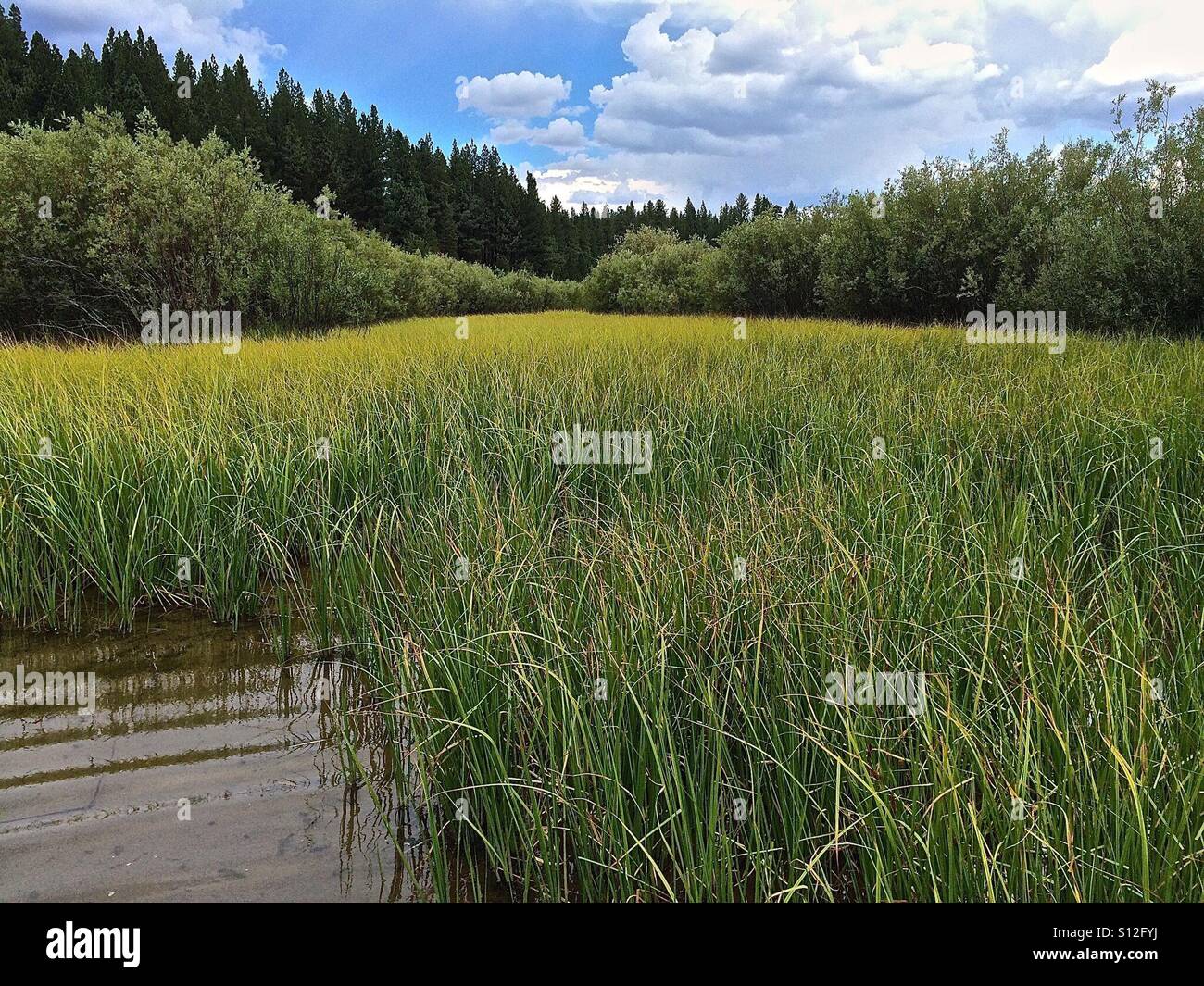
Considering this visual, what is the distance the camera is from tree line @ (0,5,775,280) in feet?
124

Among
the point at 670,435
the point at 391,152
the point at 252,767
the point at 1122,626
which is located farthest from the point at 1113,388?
the point at 391,152

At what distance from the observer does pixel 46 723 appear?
9.71 ft

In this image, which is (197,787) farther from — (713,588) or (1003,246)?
(1003,246)

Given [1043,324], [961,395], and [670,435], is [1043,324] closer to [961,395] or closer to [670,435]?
[961,395]

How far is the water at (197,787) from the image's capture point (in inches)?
84.6

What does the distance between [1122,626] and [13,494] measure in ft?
17.3
